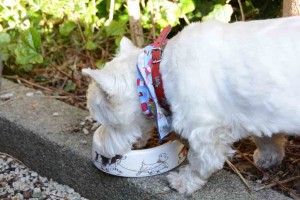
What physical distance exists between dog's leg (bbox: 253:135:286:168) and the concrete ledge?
0.25 metres

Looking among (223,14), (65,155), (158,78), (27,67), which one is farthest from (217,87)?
(27,67)

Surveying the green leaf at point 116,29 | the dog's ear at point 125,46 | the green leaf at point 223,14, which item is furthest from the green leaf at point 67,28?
the dog's ear at point 125,46

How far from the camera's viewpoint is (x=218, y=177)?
8.74 feet

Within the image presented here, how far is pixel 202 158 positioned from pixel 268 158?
531 mm

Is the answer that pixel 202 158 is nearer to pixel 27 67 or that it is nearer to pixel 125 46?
pixel 125 46

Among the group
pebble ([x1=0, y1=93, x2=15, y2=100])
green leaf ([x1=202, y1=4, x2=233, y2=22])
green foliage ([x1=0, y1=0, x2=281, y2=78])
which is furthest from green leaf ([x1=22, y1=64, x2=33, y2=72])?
green leaf ([x1=202, y1=4, x2=233, y2=22])

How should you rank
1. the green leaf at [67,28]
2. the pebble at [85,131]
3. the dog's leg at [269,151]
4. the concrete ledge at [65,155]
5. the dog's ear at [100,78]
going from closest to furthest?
the dog's ear at [100,78] < the concrete ledge at [65,155] < the dog's leg at [269,151] < the pebble at [85,131] < the green leaf at [67,28]

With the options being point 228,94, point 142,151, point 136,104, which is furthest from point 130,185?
point 228,94

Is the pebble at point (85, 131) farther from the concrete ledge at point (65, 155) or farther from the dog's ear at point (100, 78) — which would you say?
the dog's ear at point (100, 78)

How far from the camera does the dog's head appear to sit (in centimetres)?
248

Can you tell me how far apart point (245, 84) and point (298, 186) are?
2.25ft

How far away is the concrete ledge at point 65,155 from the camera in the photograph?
259cm

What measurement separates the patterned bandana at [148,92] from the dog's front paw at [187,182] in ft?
0.75

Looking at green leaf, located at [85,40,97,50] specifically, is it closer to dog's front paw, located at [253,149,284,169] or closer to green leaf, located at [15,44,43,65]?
green leaf, located at [15,44,43,65]
